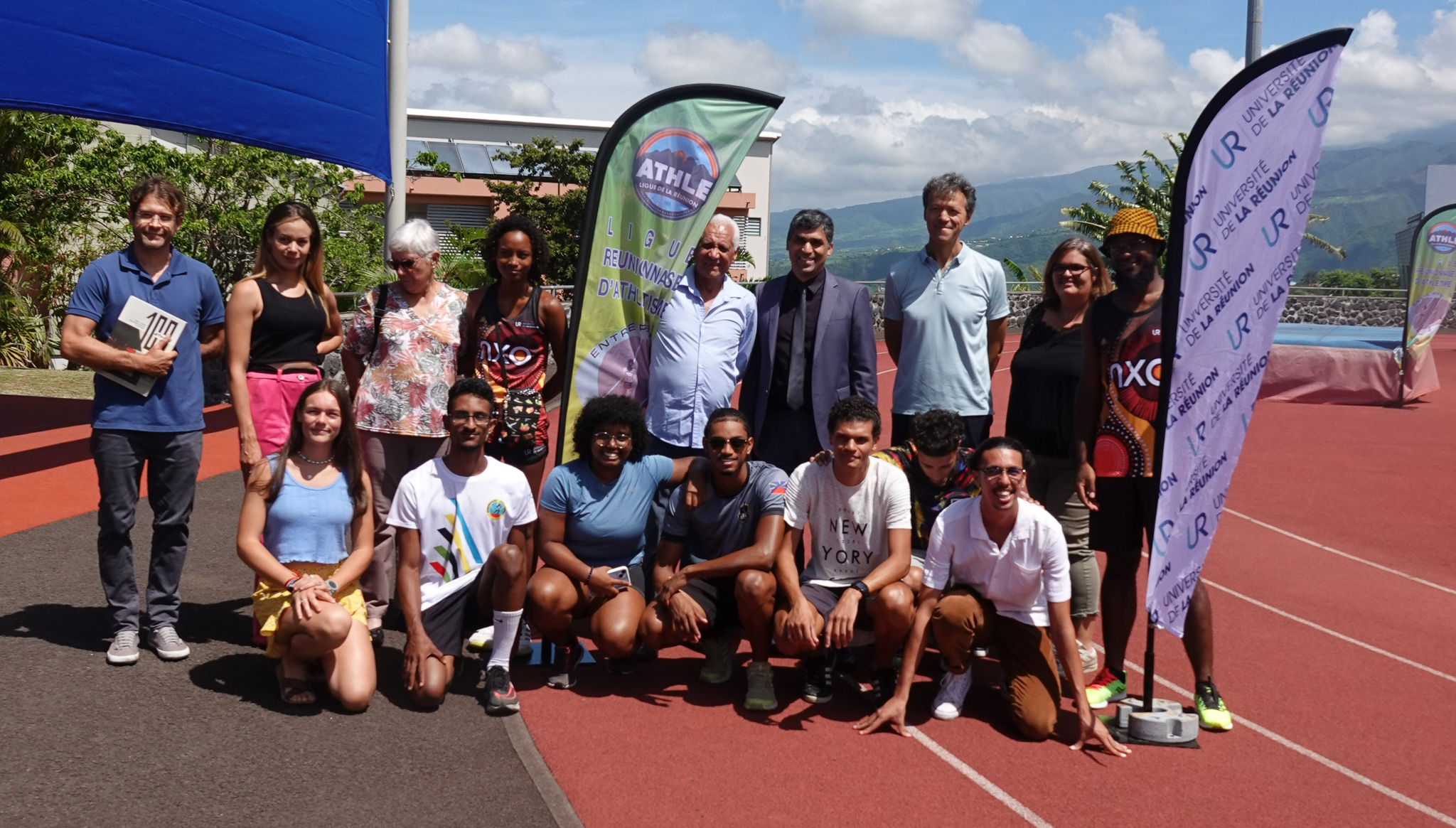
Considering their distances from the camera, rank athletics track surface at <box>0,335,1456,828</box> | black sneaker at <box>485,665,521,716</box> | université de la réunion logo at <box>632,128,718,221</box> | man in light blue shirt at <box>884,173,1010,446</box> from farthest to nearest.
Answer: université de la réunion logo at <box>632,128,718,221</box> < man in light blue shirt at <box>884,173,1010,446</box> < black sneaker at <box>485,665,521,716</box> < athletics track surface at <box>0,335,1456,828</box>

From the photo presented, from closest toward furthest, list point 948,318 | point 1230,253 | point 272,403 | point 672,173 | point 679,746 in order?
point 1230,253
point 679,746
point 272,403
point 948,318
point 672,173

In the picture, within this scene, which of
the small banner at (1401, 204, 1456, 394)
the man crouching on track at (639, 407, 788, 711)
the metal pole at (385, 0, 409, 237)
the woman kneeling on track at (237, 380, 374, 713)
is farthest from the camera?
the small banner at (1401, 204, 1456, 394)

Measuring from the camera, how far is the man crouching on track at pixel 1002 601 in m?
4.62

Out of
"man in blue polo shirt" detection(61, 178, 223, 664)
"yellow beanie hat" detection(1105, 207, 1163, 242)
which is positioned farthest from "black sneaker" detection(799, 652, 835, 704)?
"man in blue polo shirt" detection(61, 178, 223, 664)

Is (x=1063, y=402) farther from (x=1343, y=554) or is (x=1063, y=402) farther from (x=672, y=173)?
(x=1343, y=554)

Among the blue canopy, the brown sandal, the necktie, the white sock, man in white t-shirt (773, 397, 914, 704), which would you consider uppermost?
the blue canopy

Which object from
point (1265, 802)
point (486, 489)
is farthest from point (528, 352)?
point (1265, 802)

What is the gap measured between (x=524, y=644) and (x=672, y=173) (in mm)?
2317

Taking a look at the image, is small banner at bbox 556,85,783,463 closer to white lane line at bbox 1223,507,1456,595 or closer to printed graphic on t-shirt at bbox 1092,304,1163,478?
printed graphic on t-shirt at bbox 1092,304,1163,478

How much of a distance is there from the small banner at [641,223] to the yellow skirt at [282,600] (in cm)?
121

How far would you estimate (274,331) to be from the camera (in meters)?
5.02

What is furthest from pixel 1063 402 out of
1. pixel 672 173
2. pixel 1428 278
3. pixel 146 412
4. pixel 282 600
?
pixel 1428 278

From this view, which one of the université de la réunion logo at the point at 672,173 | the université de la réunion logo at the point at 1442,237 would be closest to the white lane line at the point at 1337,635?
the université de la réunion logo at the point at 672,173

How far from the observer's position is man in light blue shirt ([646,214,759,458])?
5.38 meters
